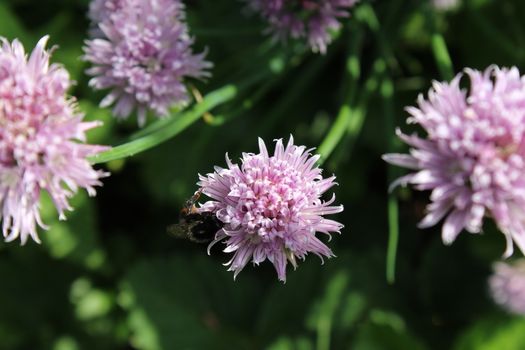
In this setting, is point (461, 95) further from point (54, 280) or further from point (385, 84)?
point (54, 280)

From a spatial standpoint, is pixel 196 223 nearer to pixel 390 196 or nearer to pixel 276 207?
pixel 276 207

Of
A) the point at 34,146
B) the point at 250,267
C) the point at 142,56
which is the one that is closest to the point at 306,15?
the point at 142,56

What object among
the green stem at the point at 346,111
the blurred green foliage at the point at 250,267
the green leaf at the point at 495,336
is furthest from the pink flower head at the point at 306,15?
the green leaf at the point at 495,336

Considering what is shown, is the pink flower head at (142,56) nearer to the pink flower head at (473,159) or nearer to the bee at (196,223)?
the bee at (196,223)

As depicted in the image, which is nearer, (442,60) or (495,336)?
(442,60)

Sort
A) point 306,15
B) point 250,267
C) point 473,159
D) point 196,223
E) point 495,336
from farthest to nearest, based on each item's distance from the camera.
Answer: point 250,267, point 495,336, point 306,15, point 196,223, point 473,159
